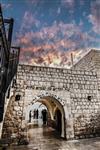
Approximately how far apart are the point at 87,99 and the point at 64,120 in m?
1.87

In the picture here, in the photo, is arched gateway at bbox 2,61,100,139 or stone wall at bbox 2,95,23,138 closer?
stone wall at bbox 2,95,23,138

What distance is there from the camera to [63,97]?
7.48 meters

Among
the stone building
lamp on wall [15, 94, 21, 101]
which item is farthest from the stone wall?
lamp on wall [15, 94, 21, 101]

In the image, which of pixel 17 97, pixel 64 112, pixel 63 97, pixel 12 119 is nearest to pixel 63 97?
pixel 63 97

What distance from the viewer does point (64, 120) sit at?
723 cm

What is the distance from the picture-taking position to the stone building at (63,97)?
21.8 feet

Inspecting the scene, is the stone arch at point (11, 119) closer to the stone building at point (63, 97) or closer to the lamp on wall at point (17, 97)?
the stone building at point (63, 97)

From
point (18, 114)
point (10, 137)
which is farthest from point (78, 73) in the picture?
point (10, 137)

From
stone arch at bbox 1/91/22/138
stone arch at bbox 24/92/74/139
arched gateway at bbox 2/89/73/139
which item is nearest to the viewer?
stone arch at bbox 1/91/22/138

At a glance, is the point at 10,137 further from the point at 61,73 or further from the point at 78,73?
the point at 78,73

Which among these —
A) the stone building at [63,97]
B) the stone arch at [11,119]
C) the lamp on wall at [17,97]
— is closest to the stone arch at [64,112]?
the stone building at [63,97]

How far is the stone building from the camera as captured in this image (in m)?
6.63

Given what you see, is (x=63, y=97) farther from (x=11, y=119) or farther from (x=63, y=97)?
(x=11, y=119)

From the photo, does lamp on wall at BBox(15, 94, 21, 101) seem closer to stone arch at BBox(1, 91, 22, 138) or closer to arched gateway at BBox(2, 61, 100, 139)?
arched gateway at BBox(2, 61, 100, 139)
